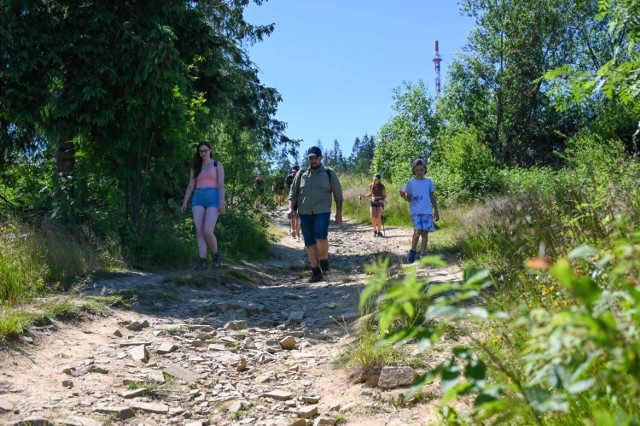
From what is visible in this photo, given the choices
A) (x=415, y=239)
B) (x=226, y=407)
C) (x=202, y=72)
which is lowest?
(x=226, y=407)

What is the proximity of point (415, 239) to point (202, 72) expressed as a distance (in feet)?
19.5

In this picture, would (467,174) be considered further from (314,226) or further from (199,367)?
(199,367)

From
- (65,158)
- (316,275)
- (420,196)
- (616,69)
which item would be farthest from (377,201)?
(616,69)

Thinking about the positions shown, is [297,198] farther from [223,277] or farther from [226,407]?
[226,407]

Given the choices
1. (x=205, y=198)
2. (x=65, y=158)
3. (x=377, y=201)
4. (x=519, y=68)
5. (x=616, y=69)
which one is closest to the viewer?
(x=616, y=69)

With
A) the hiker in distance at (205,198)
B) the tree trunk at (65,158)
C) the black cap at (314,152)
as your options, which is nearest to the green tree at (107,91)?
the tree trunk at (65,158)

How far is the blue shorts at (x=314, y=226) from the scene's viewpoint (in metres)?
9.56

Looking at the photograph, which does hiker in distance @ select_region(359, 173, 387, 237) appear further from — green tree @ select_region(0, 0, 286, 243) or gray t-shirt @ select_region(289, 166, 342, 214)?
gray t-shirt @ select_region(289, 166, 342, 214)

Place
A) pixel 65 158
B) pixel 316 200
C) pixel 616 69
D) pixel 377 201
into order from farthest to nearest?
pixel 377 201 → pixel 65 158 → pixel 316 200 → pixel 616 69

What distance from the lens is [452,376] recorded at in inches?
65.6

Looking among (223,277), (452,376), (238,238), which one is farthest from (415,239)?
(452,376)

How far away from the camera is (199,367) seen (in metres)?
5.17

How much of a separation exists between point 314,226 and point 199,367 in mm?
4642

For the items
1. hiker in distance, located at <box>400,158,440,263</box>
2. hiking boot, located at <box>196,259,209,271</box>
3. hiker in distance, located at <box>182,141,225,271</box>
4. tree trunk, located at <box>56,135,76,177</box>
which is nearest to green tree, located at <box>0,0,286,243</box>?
tree trunk, located at <box>56,135,76,177</box>
